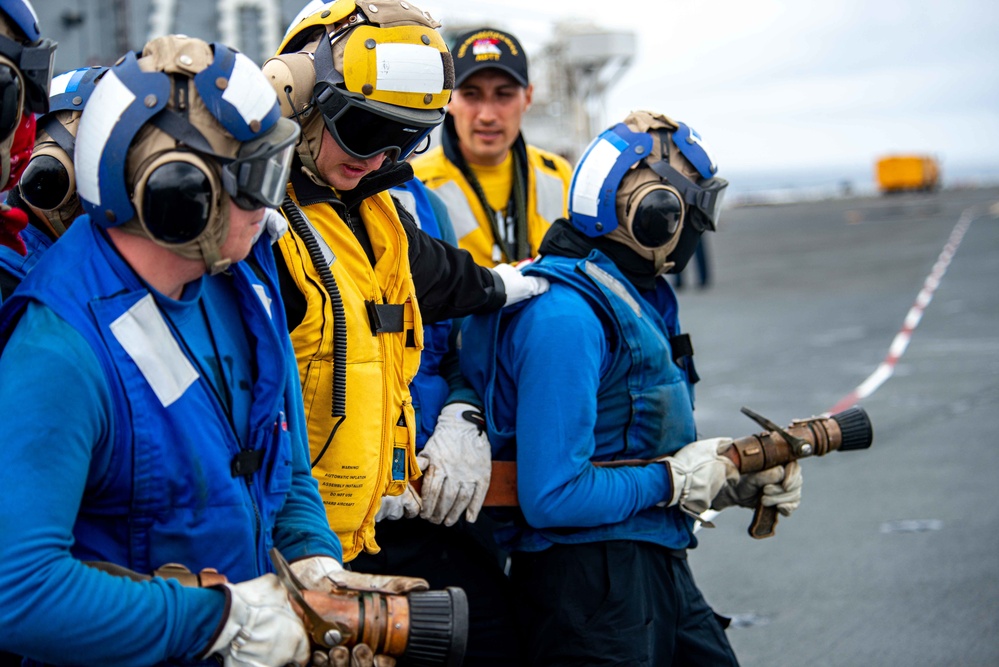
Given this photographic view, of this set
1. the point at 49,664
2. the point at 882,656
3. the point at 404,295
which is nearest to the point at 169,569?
the point at 49,664

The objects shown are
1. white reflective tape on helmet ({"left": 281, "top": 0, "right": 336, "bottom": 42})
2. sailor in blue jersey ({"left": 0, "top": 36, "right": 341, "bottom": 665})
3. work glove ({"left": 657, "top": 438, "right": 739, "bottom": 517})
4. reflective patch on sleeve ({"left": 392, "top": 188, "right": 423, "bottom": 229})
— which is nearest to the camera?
sailor in blue jersey ({"left": 0, "top": 36, "right": 341, "bottom": 665})

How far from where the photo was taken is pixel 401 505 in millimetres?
3113

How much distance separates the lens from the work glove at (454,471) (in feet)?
10.3

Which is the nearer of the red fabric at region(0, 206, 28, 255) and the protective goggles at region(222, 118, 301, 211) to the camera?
the protective goggles at region(222, 118, 301, 211)

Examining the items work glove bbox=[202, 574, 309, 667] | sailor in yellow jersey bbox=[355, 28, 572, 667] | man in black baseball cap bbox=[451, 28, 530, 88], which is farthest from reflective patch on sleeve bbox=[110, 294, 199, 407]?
man in black baseball cap bbox=[451, 28, 530, 88]

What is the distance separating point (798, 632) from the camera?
5258 millimetres

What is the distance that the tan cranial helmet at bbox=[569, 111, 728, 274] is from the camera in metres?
3.29

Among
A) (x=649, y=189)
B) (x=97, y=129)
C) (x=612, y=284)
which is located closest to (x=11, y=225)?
(x=97, y=129)

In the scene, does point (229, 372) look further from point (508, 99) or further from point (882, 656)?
point (882, 656)

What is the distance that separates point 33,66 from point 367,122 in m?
0.84

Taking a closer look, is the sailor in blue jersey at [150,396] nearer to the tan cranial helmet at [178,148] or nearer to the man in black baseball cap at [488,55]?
the tan cranial helmet at [178,148]

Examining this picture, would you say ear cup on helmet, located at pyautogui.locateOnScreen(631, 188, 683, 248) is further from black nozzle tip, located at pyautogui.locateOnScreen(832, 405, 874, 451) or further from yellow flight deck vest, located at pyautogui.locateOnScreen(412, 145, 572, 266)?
yellow flight deck vest, located at pyautogui.locateOnScreen(412, 145, 572, 266)

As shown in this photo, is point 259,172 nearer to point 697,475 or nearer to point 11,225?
point 11,225

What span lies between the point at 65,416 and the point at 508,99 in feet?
11.8
